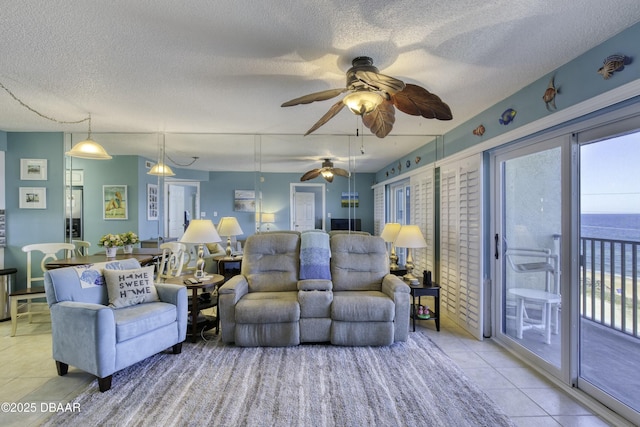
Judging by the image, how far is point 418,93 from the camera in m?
1.79

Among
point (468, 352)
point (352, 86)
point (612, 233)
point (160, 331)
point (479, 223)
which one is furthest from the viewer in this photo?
point (479, 223)

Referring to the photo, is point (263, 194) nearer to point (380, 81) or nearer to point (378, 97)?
point (378, 97)

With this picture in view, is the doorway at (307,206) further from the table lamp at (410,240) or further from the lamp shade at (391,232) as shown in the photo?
the table lamp at (410,240)

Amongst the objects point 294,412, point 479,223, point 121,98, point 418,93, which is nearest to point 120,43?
point 121,98

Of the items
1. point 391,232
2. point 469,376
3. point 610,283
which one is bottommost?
point 469,376

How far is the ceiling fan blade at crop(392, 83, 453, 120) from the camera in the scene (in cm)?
178

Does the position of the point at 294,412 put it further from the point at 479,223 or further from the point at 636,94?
the point at 636,94

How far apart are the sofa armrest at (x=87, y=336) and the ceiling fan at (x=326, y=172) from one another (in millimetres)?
3093

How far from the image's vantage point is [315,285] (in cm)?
315

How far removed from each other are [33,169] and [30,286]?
1.67m

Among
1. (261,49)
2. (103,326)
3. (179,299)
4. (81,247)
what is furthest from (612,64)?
(81,247)

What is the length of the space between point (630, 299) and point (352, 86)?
2.38 m

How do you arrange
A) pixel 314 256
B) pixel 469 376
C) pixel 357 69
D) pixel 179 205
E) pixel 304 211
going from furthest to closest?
pixel 304 211 → pixel 179 205 → pixel 314 256 → pixel 469 376 → pixel 357 69

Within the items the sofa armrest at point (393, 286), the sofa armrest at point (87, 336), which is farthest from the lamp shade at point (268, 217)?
the sofa armrest at point (87, 336)
